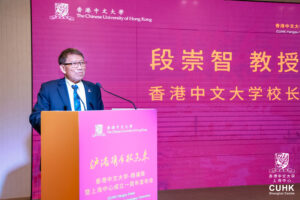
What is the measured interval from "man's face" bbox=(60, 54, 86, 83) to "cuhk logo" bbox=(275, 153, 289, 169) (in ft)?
8.82

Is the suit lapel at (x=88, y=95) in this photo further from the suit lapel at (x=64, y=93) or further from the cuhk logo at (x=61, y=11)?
the cuhk logo at (x=61, y=11)

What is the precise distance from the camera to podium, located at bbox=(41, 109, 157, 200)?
3.40 ft

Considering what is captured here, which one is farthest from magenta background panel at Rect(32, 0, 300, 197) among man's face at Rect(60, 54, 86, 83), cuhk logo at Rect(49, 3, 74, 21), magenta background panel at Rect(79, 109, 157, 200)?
magenta background panel at Rect(79, 109, 157, 200)

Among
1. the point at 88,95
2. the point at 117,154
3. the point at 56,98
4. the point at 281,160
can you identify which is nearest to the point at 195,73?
the point at 88,95

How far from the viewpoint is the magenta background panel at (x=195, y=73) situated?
3121mm

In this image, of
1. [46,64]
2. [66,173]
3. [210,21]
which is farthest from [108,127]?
[210,21]

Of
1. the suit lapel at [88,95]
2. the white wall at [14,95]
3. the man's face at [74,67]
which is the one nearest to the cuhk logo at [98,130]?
the suit lapel at [88,95]

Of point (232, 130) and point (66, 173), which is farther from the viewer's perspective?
point (232, 130)

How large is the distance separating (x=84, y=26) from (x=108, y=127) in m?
2.30

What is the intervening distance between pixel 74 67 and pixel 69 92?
0.22 m

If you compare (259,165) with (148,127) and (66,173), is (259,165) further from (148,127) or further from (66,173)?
(66,173)

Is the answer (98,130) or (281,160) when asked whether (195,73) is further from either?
(98,130)

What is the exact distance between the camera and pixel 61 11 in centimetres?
305

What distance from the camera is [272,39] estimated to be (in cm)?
354
